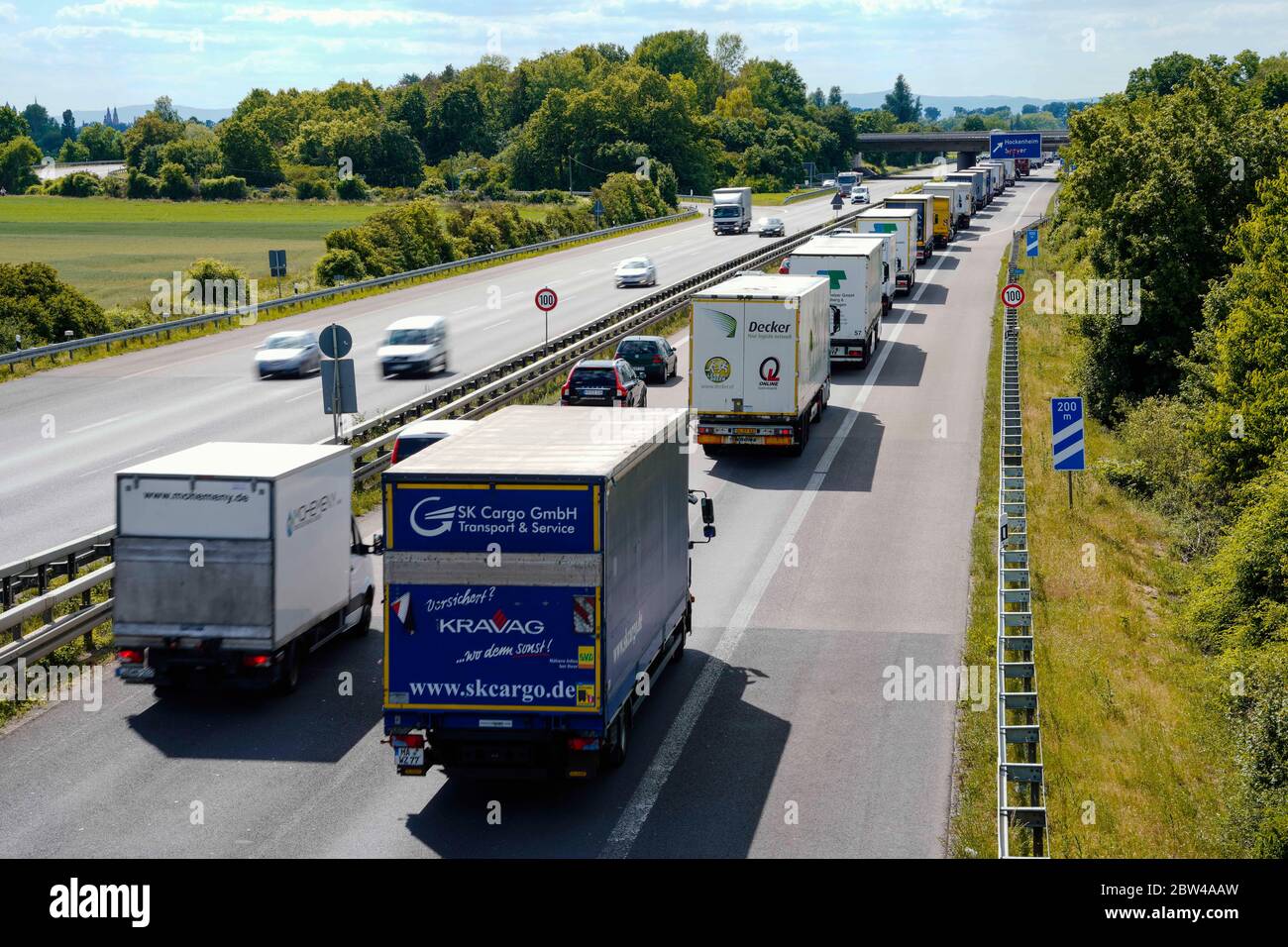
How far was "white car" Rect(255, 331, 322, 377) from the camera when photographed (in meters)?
A: 41.0

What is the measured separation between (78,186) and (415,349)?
445 ft

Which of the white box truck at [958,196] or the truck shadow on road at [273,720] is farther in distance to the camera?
the white box truck at [958,196]

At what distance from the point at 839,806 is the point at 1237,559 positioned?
10.9 metres

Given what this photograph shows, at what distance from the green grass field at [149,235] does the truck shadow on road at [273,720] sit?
167ft

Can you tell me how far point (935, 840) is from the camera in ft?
43.6

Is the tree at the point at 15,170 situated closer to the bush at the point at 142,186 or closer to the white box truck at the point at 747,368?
the bush at the point at 142,186

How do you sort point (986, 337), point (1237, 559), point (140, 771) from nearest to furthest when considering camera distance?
point (140, 771), point (1237, 559), point (986, 337)

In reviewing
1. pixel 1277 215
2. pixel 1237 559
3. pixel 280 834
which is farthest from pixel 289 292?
pixel 280 834

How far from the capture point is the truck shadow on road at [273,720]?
50.2ft

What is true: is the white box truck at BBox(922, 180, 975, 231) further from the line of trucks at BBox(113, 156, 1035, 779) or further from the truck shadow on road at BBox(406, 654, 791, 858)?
the truck shadow on road at BBox(406, 654, 791, 858)

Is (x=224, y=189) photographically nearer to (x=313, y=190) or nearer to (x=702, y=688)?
(x=313, y=190)

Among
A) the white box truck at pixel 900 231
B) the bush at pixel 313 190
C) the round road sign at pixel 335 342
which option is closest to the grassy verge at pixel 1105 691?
the round road sign at pixel 335 342

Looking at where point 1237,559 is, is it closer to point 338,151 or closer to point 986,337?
point 986,337
